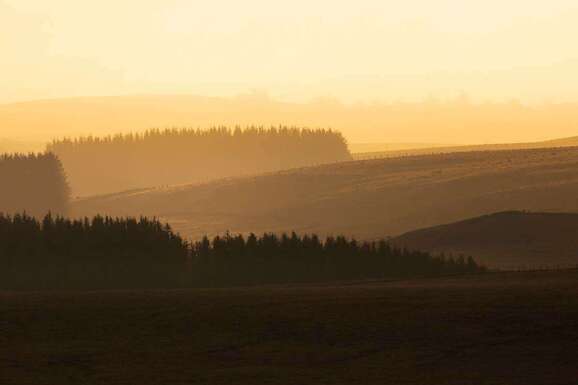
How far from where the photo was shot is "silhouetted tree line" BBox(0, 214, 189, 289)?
57688 mm

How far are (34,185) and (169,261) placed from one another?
260ft

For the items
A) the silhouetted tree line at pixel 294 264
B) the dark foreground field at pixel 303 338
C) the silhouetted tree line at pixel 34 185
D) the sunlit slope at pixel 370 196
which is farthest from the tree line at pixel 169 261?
the silhouetted tree line at pixel 34 185

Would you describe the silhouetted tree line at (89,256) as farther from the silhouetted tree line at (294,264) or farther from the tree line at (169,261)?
the silhouetted tree line at (294,264)

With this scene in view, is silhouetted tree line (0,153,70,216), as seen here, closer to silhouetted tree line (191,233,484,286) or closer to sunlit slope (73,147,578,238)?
sunlit slope (73,147,578,238)

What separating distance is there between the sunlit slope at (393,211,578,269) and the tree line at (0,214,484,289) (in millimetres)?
10999

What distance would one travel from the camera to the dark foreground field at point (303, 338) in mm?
25984

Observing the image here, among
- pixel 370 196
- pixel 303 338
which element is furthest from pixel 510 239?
pixel 370 196

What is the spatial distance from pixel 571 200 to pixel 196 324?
78301 mm

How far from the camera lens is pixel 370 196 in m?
134

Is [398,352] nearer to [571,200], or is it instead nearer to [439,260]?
[439,260]

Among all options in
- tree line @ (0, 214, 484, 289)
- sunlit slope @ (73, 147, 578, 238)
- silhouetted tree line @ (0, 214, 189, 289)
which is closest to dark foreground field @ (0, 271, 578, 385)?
tree line @ (0, 214, 484, 289)

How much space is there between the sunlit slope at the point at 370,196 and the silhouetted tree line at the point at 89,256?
48.0 meters

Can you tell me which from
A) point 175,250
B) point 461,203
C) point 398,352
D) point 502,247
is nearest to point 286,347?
point 398,352

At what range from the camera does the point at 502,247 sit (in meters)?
77.3
